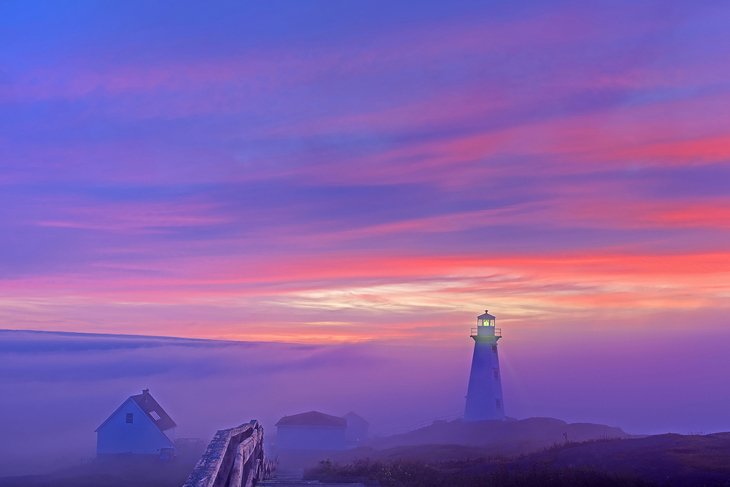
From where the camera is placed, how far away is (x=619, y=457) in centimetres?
2589

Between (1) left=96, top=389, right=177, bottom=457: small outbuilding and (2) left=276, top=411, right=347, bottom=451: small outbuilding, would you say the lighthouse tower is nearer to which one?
(2) left=276, top=411, right=347, bottom=451: small outbuilding

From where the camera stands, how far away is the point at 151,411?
2773 inches

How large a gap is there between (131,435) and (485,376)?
28.4 meters

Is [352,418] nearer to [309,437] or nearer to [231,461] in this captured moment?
[309,437]

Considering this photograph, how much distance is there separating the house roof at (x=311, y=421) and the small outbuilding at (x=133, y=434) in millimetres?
11147

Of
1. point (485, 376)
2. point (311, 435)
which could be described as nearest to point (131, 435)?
point (311, 435)

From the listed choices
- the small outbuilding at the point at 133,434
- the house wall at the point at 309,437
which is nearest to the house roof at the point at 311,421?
the house wall at the point at 309,437

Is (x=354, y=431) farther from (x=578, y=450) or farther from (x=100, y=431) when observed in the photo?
(x=578, y=450)

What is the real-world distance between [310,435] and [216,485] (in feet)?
216

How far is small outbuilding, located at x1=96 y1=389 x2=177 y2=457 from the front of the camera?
68000mm

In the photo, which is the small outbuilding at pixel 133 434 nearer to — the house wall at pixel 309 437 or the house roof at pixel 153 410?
the house roof at pixel 153 410

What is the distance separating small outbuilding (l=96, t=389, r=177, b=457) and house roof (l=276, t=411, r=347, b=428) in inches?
439

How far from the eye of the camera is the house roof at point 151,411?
69156 millimetres

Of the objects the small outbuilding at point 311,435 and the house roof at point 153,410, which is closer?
the house roof at point 153,410
